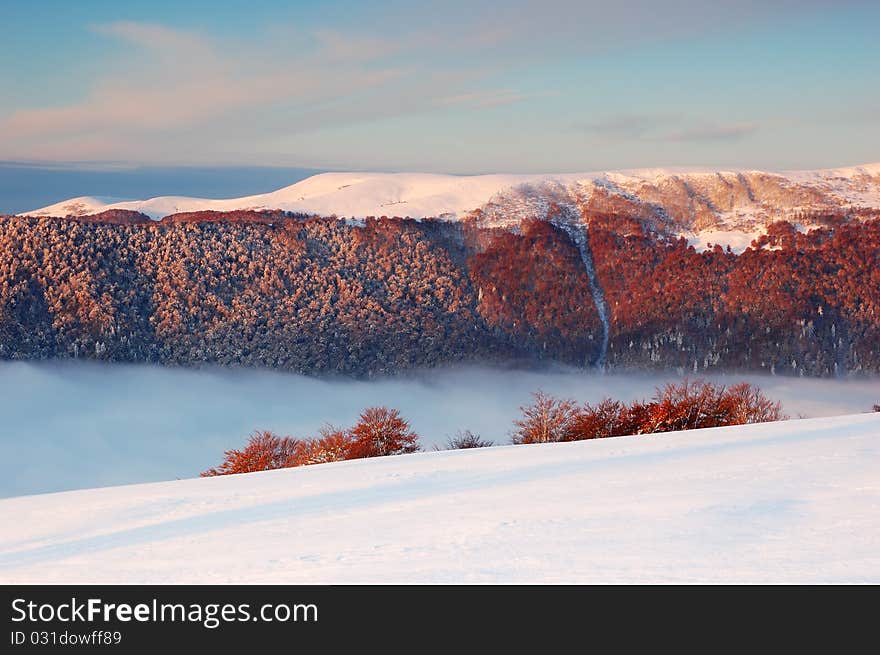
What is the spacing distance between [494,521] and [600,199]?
122 meters

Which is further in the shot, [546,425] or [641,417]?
[641,417]

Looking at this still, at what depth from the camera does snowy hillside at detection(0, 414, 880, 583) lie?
833cm

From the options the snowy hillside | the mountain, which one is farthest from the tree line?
the mountain

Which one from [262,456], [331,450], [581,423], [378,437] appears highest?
[378,437]

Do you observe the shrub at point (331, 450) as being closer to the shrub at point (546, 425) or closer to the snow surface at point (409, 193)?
the shrub at point (546, 425)

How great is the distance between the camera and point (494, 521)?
10.2 meters

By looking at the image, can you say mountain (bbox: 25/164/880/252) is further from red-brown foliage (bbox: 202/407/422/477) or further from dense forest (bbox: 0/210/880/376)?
red-brown foliage (bbox: 202/407/422/477)

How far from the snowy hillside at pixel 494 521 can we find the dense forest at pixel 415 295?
285 feet

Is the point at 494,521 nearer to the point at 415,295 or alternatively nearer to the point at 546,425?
the point at 546,425

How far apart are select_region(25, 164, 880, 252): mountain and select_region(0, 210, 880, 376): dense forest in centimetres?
494

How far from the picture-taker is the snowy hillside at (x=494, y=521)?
27.3 feet

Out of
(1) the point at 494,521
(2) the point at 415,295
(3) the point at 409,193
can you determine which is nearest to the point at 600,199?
(3) the point at 409,193

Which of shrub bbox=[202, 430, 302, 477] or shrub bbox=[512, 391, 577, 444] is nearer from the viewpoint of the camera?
shrub bbox=[512, 391, 577, 444]

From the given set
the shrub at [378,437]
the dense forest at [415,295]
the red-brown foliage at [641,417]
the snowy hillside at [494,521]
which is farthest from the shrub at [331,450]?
the dense forest at [415,295]
